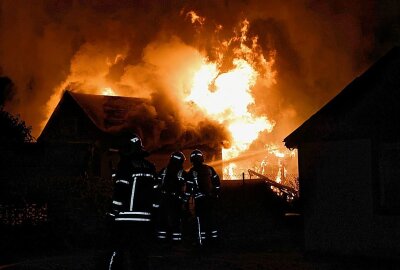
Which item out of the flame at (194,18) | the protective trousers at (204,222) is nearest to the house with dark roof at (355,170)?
the protective trousers at (204,222)

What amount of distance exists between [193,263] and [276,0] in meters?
31.1

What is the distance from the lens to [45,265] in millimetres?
11984

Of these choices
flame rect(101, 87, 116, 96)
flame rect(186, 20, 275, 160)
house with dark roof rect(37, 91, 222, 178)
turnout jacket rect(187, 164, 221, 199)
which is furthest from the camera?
flame rect(101, 87, 116, 96)

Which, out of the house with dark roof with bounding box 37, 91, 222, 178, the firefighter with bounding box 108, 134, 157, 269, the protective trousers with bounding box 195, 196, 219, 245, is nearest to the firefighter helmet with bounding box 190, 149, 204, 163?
the protective trousers with bounding box 195, 196, 219, 245

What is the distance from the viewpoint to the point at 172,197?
13.6 m

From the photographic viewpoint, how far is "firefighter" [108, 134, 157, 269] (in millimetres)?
8500

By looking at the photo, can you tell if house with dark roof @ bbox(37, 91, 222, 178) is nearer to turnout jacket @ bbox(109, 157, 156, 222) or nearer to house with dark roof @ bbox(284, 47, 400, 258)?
house with dark roof @ bbox(284, 47, 400, 258)

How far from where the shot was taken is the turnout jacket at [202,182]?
13.1m

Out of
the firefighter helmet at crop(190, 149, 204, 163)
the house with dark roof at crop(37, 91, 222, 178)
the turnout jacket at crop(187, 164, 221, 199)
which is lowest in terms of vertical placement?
the turnout jacket at crop(187, 164, 221, 199)

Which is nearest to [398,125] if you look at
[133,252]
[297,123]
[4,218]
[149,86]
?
[133,252]

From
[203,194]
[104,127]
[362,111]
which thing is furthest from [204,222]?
[104,127]

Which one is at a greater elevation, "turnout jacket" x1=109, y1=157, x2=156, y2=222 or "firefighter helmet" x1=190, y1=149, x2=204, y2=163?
"firefighter helmet" x1=190, y1=149, x2=204, y2=163

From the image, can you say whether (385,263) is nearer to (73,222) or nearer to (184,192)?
(184,192)

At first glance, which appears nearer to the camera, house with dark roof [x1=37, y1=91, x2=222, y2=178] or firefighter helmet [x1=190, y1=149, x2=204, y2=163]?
firefighter helmet [x1=190, y1=149, x2=204, y2=163]
